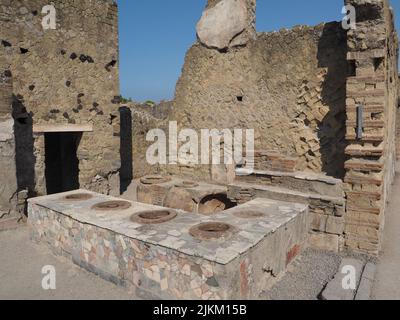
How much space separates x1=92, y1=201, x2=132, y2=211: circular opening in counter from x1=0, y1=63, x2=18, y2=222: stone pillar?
2.01 metres

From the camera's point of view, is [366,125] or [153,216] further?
[366,125]

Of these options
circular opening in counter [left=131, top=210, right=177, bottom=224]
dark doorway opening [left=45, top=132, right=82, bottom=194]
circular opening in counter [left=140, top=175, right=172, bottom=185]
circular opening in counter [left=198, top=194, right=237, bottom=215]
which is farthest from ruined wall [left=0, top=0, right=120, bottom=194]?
circular opening in counter [left=131, top=210, right=177, bottom=224]

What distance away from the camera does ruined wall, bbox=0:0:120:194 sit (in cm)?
642

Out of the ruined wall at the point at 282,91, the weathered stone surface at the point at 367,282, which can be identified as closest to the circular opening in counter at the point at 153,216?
the weathered stone surface at the point at 367,282

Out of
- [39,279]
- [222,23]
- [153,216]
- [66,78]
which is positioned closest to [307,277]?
[153,216]

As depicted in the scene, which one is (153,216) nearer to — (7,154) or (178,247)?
(178,247)

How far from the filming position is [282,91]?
6.29m

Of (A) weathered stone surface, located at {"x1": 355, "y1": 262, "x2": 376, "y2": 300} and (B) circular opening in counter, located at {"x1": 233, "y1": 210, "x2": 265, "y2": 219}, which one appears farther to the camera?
(B) circular opening in counter, located at {"x1": 233, "y1": 210, "x2": 265, "y2": 219}

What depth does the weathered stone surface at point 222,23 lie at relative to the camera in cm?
676

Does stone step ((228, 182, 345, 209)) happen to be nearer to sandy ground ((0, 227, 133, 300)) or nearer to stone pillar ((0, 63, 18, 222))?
sandy ground ((0, 227, 133, 300))

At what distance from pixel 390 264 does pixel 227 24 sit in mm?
5193

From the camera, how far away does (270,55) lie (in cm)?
640

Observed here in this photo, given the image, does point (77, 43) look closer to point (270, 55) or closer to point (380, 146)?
point (270, 55)

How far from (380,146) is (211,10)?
14.7ft
